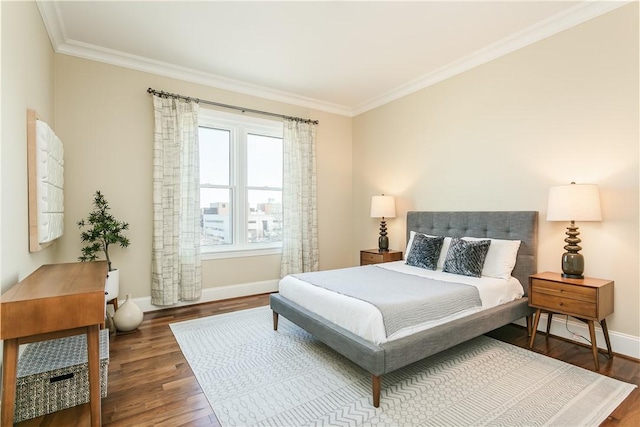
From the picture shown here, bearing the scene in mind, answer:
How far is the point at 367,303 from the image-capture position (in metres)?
2.21

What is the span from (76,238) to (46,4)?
216cm

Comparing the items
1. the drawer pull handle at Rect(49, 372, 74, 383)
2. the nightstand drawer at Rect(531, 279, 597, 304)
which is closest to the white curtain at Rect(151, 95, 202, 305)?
the drawer pull handle at Rect(49, 372, 74, 383)

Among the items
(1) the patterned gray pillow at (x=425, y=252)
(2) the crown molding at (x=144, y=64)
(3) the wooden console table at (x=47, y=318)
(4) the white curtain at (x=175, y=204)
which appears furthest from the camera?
(4) the white curtain at (x=175, y=204)

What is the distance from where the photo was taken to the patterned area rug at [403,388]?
1.84m

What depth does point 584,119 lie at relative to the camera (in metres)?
2.78

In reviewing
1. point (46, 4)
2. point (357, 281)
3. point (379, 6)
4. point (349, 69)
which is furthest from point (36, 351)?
point (349, 69)

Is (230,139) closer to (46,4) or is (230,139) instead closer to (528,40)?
(46,4)

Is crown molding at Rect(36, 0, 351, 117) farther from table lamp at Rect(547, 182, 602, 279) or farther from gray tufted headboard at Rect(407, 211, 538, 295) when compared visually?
table lamp at Rect(547, 182, 602, 279)

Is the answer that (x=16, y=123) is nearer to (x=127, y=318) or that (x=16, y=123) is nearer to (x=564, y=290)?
(x=127, y=318)

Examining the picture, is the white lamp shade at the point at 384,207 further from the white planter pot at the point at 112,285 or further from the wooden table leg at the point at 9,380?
the wooden table leg at the point at 9,380

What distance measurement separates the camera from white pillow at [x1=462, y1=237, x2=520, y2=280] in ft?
9.92

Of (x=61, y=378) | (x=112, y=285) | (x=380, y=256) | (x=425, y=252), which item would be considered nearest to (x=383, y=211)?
(x=380, y=256)

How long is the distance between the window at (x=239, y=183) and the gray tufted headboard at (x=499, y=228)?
228 cm

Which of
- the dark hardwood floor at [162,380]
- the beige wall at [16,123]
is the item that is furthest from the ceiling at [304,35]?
the dark hardwood floor at [162,380]
